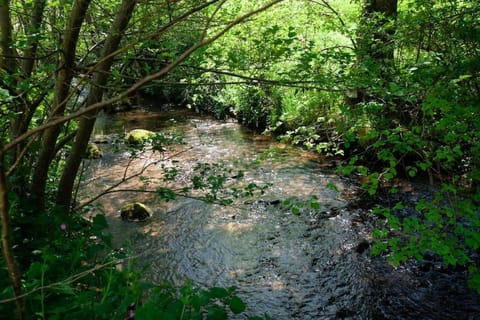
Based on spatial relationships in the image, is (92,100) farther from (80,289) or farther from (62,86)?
(80,289)

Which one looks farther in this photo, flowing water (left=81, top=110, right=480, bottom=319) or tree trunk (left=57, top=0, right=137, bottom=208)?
flowing water (left=81, top=110, right=480, bottom=319)

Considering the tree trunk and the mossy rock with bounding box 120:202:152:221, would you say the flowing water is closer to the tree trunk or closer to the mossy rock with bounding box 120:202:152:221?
the mossy rock with bounding box 120:202:152:221

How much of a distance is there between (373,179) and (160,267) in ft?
12.2

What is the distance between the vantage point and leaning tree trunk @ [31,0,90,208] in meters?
2.36

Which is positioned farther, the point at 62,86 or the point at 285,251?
the point at 285,251

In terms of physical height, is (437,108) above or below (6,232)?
above

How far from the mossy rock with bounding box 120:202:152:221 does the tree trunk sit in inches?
144

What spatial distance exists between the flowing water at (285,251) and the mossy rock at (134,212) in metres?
0.14

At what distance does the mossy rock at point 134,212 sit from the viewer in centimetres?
714

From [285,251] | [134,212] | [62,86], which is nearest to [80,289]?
[62,86]

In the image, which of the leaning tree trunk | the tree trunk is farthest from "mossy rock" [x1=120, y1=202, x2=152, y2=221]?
the leaning tree trunk

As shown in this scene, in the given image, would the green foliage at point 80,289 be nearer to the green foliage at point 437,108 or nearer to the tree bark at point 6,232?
the tree bark at point 6,232

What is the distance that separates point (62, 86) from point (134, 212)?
4.88m

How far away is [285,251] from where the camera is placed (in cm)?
605
